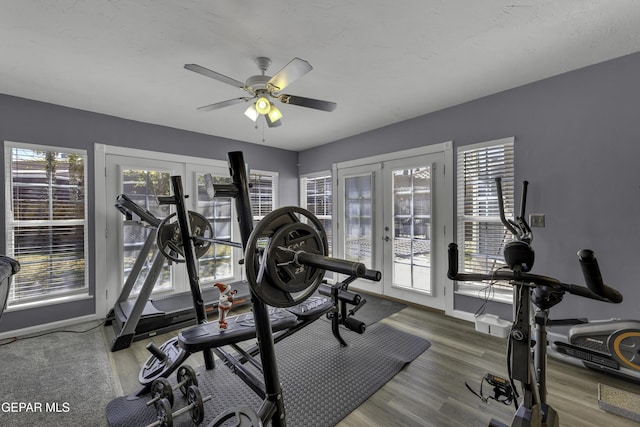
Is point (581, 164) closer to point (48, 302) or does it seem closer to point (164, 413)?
point (164, 413)

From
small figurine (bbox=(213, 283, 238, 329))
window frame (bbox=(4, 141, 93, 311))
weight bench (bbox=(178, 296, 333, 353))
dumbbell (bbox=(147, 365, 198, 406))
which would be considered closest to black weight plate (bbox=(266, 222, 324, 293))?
weight bench (bbox=(178, 296, 333, 353))

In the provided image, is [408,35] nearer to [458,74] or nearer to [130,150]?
[458,74]

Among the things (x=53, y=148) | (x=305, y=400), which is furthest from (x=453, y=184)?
(x=53, y=148)

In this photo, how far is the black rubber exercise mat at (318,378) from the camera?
1.77 m

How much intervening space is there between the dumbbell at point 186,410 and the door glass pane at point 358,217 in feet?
9.67

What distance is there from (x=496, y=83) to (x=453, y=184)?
1099 millimetres

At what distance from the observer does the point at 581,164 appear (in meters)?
2.44

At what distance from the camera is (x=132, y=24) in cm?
184

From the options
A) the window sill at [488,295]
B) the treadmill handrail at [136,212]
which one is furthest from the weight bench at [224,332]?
the window sill at [488,295]

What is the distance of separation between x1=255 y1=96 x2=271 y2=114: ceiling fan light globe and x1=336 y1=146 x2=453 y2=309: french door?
85.0 inches

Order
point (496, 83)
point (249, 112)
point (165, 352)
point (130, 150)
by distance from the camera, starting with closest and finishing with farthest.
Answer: point (165, 352)
point (249, 112)
point (496, 83)
point (130, 150)

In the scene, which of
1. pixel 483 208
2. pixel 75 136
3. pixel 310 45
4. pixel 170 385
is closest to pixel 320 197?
pixel 483 208

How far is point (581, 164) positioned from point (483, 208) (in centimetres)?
87

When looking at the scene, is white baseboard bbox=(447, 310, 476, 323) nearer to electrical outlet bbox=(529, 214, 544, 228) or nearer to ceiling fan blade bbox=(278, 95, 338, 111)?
electrical outlet bbox=(529, 214, 544, 228)
